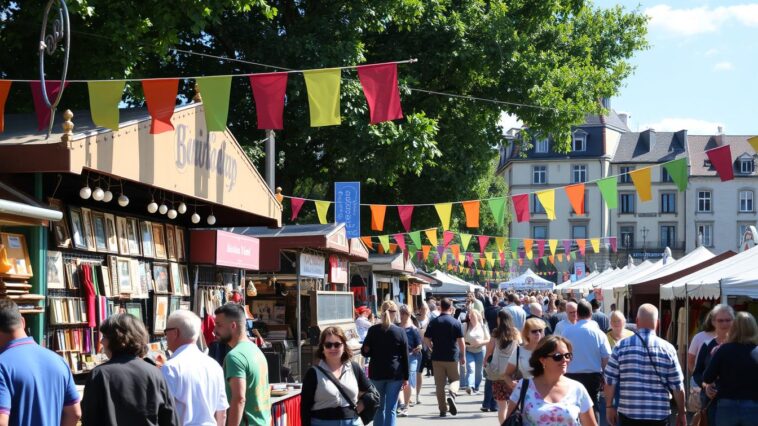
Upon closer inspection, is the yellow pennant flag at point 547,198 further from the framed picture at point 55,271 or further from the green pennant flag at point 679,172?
the framed picture at point 55,271

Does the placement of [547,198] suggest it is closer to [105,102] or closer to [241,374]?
[105,102]

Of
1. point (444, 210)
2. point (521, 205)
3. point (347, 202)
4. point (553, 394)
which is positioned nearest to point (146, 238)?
point (553, 394)

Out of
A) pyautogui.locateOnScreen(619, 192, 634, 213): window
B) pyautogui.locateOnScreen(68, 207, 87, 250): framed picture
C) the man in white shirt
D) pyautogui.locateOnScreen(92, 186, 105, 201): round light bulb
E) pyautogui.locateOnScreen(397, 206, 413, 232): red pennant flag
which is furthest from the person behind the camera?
pyautogui.locateOnScreen(619, 192, 634, 213): window

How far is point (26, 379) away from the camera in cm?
564

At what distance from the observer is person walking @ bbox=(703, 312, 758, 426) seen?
28.8ft

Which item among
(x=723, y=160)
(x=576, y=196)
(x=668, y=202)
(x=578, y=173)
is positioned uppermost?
(x=578, y=173)

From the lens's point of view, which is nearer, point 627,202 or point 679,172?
point 679,172

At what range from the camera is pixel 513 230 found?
332 ft

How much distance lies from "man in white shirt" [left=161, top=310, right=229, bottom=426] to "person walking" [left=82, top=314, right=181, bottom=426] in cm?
63

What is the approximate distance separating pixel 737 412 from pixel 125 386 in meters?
5.38

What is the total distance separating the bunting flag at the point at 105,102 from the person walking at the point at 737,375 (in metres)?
5.68

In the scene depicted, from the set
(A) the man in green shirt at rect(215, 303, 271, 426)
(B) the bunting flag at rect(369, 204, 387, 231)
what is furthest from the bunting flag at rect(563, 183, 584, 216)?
(A) the man in green shirt at rect(215, 303, 271, 426)

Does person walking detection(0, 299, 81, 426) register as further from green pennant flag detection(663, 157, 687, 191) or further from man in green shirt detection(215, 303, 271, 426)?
green pennant flag detection(663, 157, 687, 191)

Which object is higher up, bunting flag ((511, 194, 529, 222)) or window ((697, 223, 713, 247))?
window ((697, 223, 713, 247))
